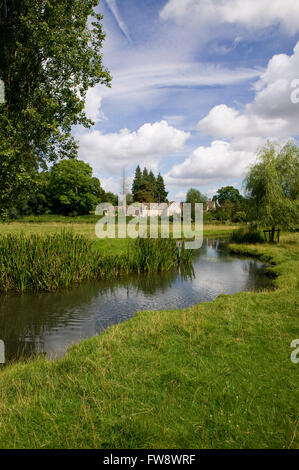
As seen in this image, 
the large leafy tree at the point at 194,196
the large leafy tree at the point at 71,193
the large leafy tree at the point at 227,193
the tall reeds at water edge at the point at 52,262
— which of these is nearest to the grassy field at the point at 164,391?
the tall reeds at water edge at the point at 52,262

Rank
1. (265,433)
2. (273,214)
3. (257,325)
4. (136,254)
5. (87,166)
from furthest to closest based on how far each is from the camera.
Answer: (87,166)
(273,214)
(136,254)
(257,325)
(265,433)

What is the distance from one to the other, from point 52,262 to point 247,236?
23.9 metres

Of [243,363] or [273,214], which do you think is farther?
[273,214]

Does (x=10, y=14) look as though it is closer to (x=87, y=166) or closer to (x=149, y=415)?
(x=149, y=415)

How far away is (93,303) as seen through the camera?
1260 cm

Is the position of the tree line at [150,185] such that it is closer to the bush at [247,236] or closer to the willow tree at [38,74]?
the bush at [247,236]

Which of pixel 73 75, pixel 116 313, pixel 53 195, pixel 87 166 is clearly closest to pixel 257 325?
pixel 116 313

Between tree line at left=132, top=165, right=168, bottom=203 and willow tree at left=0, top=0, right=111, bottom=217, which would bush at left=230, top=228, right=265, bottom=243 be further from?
tree line at left=132, top=165, right=168, bottom=203

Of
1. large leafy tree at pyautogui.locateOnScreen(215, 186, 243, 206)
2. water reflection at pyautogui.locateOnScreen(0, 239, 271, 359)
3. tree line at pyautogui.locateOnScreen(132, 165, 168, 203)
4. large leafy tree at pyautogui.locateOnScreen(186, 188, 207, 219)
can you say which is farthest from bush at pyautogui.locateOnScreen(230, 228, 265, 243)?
large leafy tree at pyautogui.locateOnScreen(215, 186, 243, 206)

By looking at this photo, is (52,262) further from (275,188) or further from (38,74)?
(275,188)

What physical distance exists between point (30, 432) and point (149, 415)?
1.50 meters

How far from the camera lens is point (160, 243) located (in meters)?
19.4

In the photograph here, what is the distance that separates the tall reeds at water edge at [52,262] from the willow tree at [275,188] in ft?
51.8

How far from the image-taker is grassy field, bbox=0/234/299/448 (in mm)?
3592
